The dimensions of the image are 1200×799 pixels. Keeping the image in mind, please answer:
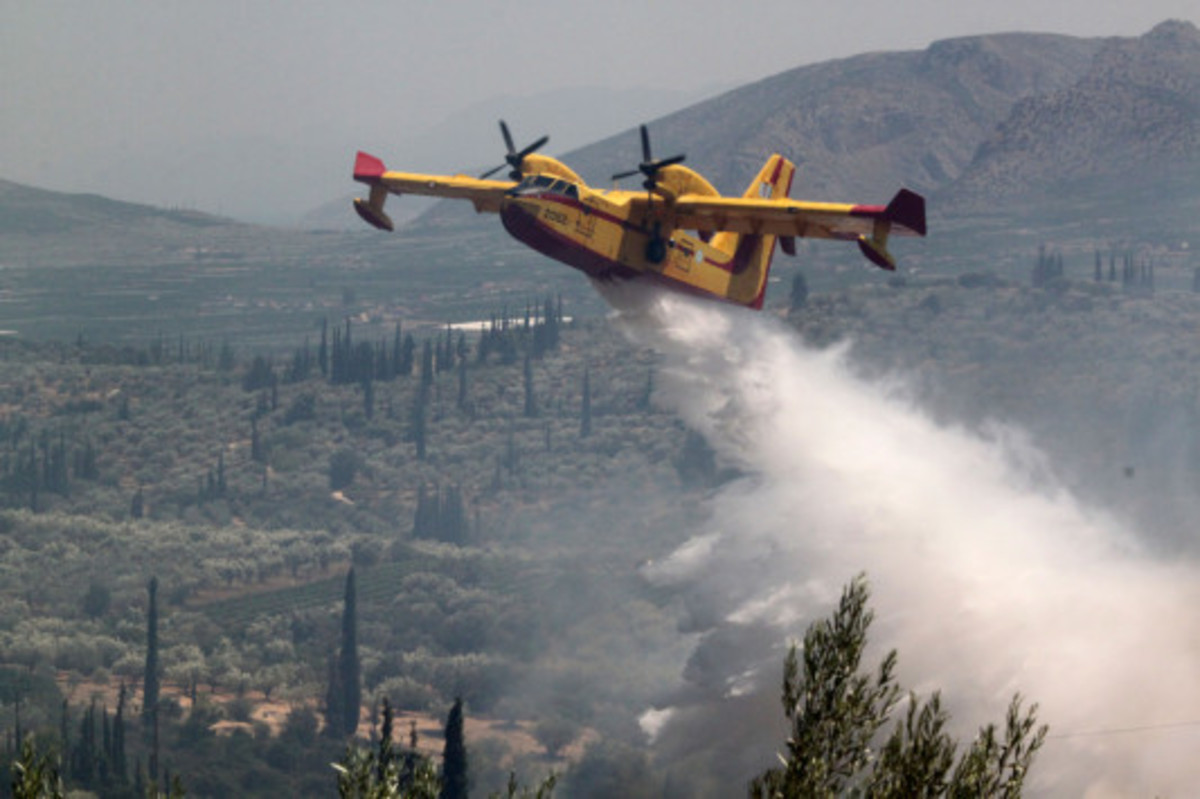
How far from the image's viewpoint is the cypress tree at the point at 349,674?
153500 mm

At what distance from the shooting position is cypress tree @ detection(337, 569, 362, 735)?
504 feet

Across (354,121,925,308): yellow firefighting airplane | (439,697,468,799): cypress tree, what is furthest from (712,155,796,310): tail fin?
(439,697,468,799): cypress tree

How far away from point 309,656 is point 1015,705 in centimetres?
15089

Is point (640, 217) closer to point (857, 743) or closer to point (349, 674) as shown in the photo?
point (857, 743)

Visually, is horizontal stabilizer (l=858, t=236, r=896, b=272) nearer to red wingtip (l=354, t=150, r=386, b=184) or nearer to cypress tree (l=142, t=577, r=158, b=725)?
red wingtip (l=354, t=150, r=386, b=184)

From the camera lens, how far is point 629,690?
15688cm

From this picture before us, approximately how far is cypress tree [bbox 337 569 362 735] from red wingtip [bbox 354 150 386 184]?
288 ft

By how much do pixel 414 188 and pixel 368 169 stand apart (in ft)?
7.45

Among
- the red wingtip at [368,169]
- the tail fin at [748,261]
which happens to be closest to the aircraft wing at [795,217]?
the tail fin at [748,261]

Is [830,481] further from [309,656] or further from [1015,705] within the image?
[309,656]

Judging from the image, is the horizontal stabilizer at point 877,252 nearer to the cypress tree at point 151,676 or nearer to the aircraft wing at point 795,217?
the aircraft wing at point 795,217

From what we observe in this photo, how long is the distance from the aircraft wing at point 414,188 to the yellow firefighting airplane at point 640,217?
41 mm

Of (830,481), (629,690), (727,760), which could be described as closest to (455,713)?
(727,760)

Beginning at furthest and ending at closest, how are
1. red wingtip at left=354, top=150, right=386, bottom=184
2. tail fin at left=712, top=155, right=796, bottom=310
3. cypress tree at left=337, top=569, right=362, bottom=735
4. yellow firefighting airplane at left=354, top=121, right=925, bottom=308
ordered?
cypress tree at left=337, top=569, right=362, bottom=735 < tail fin at left=712, top=155, right=796, bottom=310 < red wingtip at left=354, top=150, right=386, bottom=184 < yellow firefighting airplane at left=354, top=121, right=925, bottom=308
